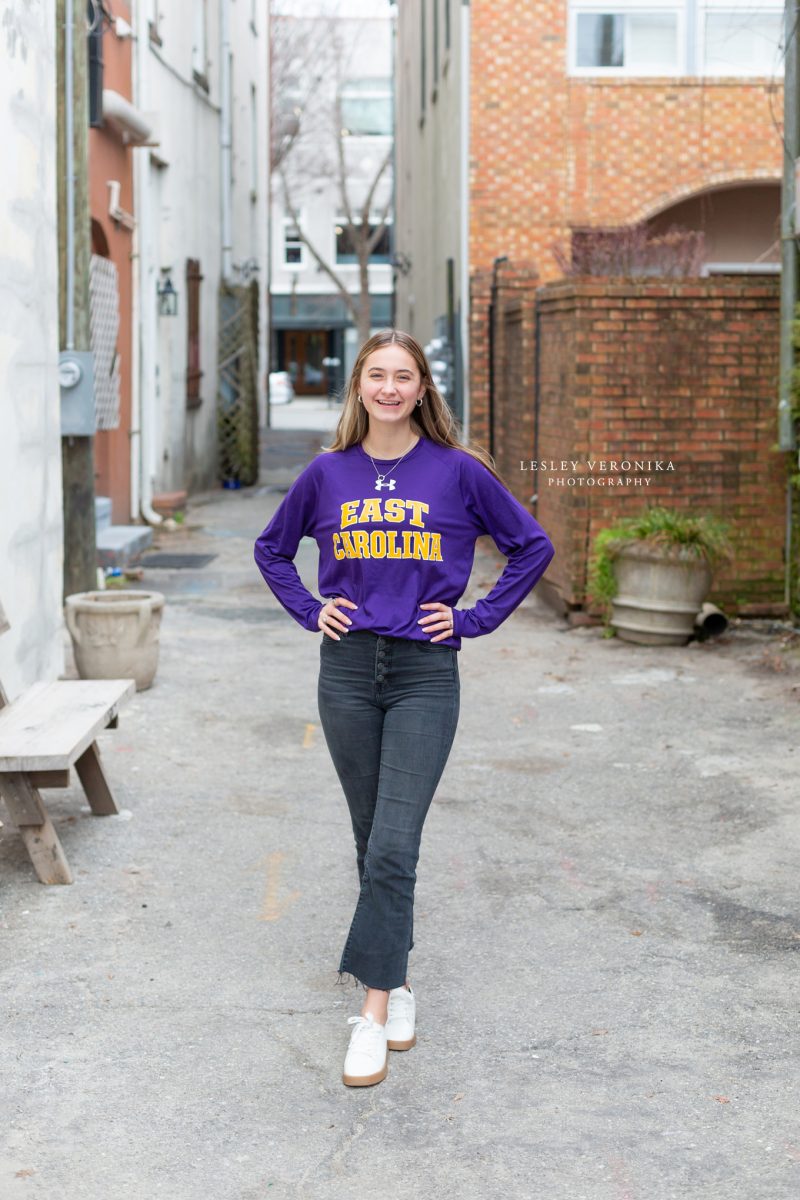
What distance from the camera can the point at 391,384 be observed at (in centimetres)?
411

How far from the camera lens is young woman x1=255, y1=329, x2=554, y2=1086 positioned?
13.4 ft

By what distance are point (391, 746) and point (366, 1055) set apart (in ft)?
2.49

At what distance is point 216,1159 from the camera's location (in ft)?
11.7

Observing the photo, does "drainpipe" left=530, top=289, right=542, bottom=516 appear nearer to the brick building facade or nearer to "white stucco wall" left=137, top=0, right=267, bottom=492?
the brick building facade

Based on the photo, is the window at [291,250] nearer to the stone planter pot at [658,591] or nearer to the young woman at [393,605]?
the stone planter pot at [658,591]

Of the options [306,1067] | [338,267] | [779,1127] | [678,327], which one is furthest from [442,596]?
[338,267]

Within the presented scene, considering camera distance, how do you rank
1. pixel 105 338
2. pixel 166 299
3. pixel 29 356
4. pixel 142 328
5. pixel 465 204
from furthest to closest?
pixel 166 299
pixel 142 328
pixel 465 204
pixel 105 338
pixel 29 356

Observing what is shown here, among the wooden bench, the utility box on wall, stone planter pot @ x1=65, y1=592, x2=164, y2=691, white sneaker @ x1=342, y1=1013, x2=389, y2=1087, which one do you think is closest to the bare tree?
the utility box on wall

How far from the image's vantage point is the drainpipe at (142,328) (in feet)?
53.4

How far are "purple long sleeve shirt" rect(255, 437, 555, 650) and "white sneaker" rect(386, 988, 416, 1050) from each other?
0.95 metres

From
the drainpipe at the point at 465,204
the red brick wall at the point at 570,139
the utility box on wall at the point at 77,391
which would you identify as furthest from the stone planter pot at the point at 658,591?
the red brick wall at the point at 570,139

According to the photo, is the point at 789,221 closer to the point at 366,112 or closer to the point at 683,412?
the point at 683,412

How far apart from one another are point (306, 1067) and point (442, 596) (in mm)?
1232

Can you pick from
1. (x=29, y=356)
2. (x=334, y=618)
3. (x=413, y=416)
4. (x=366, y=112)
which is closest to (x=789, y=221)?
(x=29, y=356)
